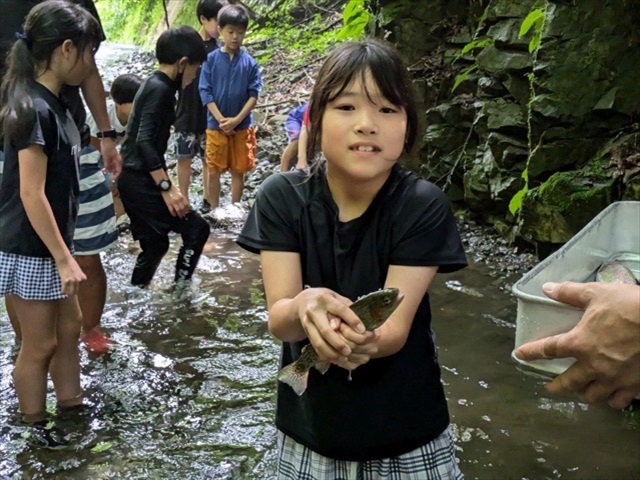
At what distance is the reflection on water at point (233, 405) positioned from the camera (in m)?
3.27

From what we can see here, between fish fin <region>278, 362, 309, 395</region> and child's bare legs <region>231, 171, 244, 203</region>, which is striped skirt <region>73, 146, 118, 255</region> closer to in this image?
fish fin <region>278, 362, 309, 395</region>

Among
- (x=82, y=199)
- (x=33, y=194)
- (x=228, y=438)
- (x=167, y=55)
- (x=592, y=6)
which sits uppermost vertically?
(x=592, y=6)

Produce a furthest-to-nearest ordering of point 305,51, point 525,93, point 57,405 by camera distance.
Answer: point 305,51
point 525,93
point 57,405

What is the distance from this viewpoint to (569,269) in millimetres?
1981

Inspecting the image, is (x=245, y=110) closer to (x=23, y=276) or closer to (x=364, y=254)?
(x=23, y=276)

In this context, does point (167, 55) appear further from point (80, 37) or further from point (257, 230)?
point (257, 230)

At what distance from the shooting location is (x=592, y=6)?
4.80m

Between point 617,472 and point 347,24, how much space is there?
6.25 m

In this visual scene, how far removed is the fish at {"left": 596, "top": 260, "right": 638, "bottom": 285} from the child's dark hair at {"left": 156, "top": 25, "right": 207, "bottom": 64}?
12.3ft

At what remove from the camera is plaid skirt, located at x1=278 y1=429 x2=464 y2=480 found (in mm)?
2018

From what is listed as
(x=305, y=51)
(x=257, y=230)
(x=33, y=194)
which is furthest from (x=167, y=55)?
(x=305, y=51)

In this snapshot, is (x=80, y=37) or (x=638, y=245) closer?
(x=638, y=245)

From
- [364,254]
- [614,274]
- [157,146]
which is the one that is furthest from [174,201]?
[614,274]

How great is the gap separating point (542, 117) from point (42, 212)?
12.2 feet
